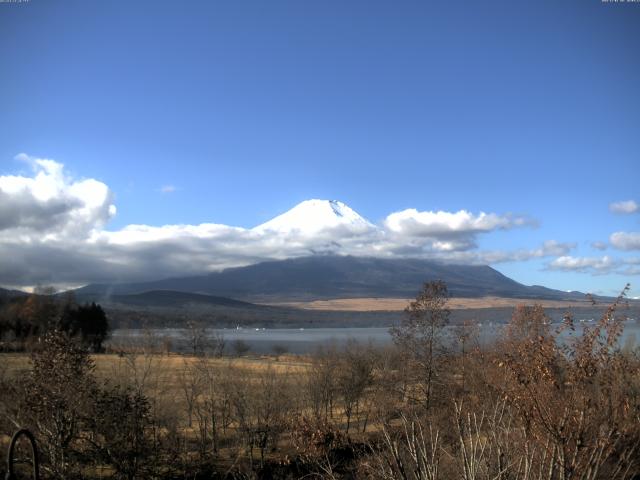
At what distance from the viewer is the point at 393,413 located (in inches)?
1382

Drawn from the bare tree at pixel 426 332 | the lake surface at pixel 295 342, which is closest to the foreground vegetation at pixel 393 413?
the bare tree at pixel 426 332

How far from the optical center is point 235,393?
1212 inches

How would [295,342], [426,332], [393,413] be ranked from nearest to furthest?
1. [426,332]
2. [393,413]
3. [295,342]

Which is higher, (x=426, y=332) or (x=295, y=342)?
(x=426, y=332)

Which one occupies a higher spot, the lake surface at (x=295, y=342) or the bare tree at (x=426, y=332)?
the bare tree at (x=426, y=332)

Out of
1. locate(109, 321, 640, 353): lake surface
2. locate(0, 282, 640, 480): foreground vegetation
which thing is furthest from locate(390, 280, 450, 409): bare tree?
locate(109, 321, 640, 353): lake surface

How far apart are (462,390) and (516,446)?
2008cm

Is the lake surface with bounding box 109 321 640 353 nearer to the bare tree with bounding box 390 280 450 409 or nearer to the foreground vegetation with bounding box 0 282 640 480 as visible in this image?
the foreground vegetation with bounding box 0 282 640 480

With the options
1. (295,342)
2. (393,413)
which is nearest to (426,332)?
(393,413)

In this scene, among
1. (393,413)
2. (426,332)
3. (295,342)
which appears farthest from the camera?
(295,342)

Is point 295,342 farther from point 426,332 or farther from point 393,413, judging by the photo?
point 426,332

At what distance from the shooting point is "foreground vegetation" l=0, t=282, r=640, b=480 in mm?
8828

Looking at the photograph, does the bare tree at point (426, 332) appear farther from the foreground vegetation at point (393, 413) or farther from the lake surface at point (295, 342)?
the lake surface at point (295, 342)

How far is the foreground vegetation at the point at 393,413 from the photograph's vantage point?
8.83m
